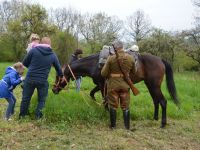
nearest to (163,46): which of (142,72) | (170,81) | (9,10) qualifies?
(9,10)

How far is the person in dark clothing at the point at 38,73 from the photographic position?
765 cm

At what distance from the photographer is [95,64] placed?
9.02 metres

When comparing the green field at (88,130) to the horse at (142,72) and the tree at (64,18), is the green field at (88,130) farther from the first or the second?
the tree at (64,18)

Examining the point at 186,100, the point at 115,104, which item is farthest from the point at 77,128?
the point at 186,100

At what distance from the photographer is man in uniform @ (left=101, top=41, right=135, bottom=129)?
7.64 m

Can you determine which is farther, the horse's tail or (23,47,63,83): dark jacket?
the horse's tail

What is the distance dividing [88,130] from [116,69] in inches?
54.4

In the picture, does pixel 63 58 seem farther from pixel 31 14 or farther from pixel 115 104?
pixel 115 104

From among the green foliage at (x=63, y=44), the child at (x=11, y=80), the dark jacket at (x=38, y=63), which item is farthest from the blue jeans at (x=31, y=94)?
the green foliage at (x=63, y=44)

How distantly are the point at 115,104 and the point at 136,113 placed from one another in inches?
67.1

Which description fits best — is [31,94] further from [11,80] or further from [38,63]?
[38,63]

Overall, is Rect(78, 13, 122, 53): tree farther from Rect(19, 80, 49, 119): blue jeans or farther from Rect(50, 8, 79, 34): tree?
Rect(19, 80, 49, 119): blue jeans

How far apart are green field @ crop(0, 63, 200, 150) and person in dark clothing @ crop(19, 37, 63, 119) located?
0.23m

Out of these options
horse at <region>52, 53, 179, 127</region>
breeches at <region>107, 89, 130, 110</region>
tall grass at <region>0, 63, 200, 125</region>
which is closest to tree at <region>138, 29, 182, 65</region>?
tall grass at <region>0, 63, 200, 125</region>
